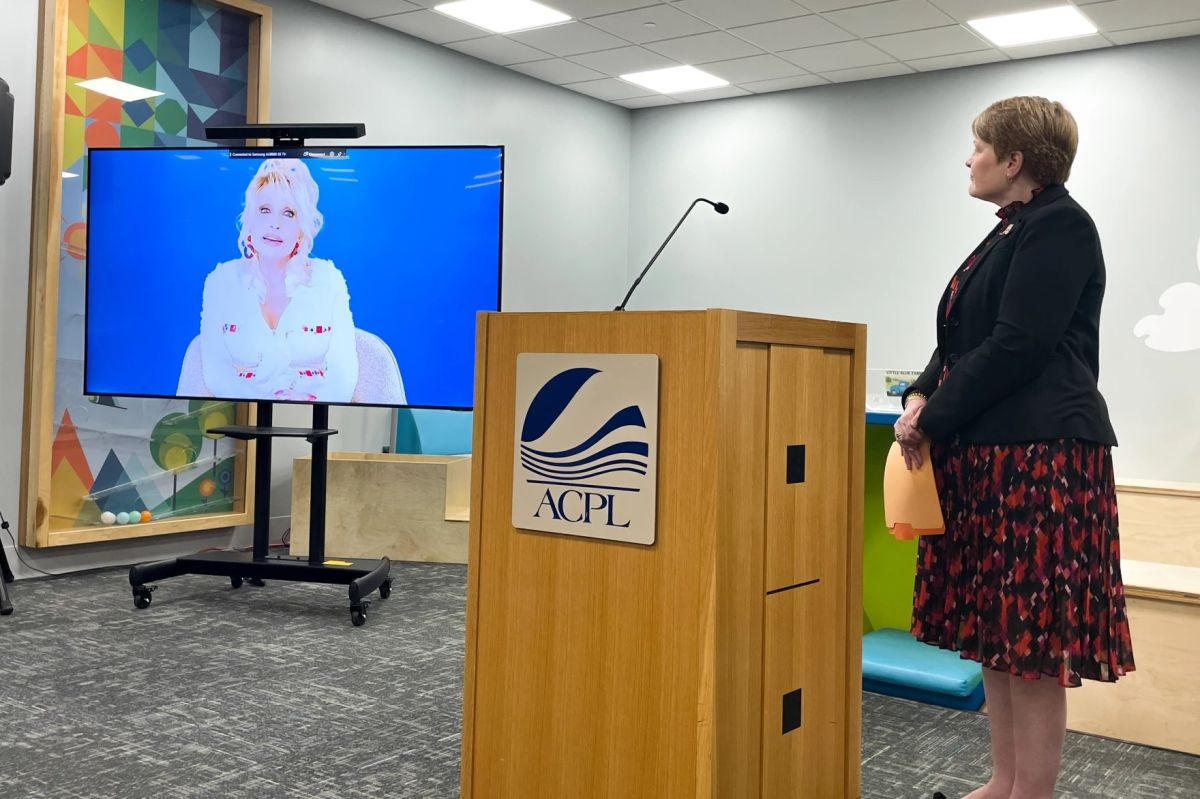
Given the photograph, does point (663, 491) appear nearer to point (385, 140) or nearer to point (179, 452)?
point (179, 452)

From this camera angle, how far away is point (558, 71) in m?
6.59

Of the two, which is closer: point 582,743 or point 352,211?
point 582,743

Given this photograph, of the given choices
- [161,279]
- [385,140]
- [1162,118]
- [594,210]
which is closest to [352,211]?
[161,279]

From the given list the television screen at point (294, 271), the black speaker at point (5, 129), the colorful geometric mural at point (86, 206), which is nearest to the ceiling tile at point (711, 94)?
the colorful geometric mural at point (86, 206)

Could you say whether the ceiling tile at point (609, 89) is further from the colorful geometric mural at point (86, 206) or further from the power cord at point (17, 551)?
the power cord at point (17, 551)

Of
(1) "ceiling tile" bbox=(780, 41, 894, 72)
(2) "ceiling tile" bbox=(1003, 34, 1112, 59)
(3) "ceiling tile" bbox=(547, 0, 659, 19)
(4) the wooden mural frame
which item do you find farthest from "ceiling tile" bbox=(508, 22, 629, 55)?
(4) the wooden mural frame

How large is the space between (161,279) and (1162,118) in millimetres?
4933

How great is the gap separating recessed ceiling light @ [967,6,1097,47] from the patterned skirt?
4.27 meters

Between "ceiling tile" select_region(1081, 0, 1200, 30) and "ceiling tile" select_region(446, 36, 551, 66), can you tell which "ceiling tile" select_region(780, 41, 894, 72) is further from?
"ceiling tile" select_region(446, 36, 551, 66)

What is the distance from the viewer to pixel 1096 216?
570 centimetres

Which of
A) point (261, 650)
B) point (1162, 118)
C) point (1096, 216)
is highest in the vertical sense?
point (1162, 118)

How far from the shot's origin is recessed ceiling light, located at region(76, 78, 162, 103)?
4355 mm

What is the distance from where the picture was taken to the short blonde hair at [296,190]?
364cm

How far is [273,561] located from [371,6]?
3.03 m
